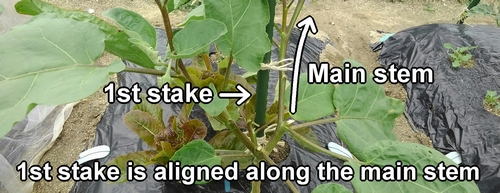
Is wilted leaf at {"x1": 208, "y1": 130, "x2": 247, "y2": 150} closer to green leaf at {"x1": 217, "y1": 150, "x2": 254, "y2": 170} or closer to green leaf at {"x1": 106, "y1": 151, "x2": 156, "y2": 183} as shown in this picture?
green leaf at {"x1": 217, "y1": 150, "x2": 254, "y2": 170}

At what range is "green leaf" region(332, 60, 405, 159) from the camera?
0.94 metres

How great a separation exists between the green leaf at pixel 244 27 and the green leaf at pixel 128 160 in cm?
51

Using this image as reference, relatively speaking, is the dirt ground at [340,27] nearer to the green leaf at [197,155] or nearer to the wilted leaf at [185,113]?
the wilted leaf at [185,113]

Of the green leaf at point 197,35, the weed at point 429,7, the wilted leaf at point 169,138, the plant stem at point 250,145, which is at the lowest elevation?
the wilted leaf at point 169,138

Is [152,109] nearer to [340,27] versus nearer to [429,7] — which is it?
[340,27]

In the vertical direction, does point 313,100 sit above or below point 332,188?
above

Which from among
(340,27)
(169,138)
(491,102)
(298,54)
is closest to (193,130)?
(169,138)

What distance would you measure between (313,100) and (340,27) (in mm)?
2242

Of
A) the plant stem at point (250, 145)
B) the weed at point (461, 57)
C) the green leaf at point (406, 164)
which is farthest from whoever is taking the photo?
the weed at point (461, 57)

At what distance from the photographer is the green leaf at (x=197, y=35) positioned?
0.64 m

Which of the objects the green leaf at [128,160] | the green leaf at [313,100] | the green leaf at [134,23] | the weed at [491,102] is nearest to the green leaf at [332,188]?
the green leaf at [313,100]

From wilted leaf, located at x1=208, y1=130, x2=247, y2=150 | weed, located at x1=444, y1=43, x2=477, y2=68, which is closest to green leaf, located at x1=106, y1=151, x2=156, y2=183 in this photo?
wilted leaf, located at x1=208, y1=130, x2=247, y2=150

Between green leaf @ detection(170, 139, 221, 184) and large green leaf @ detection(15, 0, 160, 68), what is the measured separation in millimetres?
236

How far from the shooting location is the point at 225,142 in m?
1.13
